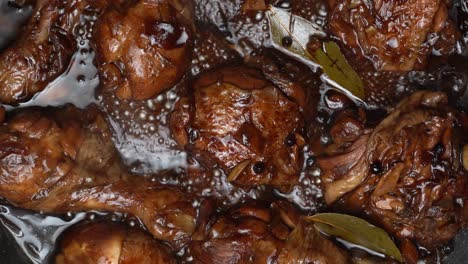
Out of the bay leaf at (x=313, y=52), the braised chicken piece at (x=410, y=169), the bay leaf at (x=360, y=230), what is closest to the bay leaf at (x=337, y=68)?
the bay leaf at (x=313, y=52)

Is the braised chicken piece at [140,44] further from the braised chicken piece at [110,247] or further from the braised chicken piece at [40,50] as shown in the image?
the braised chicken piece at [110,247]

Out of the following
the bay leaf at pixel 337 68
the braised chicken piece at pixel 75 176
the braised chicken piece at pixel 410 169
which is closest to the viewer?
the braised chicken piece at pixel 75 176

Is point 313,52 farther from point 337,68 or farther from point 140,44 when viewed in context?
point 140,44

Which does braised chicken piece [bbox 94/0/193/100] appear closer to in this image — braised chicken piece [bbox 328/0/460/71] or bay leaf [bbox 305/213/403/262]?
braised chicken piece [bbox 328/0/460/71]

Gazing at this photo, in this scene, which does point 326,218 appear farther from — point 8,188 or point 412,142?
point 8,188

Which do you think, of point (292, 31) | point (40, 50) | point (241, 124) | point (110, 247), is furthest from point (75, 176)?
point (292, 31)

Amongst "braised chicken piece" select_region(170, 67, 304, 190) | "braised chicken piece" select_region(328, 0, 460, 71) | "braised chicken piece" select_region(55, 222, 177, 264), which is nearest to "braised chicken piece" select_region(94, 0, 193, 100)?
"braised chicken piece" select_region(170, 67, 304, 190)
